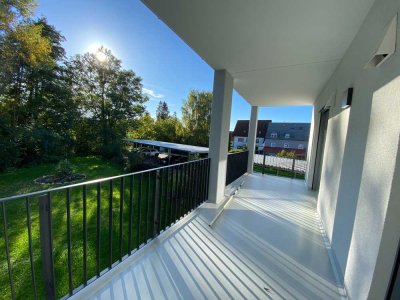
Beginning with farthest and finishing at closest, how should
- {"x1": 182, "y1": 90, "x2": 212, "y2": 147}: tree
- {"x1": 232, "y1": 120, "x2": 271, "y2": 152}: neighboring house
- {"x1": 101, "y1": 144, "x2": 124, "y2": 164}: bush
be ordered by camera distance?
{"x1": 232, "y1": 120, "x2": 271, "y2": 152}: neighboring house
{"x1": 182, "y1": 90, "x2": 212, "y2": 147}: tree
{"x1": 101, "y1": 144, "x2": 124, "y2": 164}: bush

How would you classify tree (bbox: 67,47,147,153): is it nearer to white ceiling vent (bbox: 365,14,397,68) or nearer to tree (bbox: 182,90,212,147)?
tree (bbox: 182,90,212,147)

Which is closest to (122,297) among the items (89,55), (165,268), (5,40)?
(165,268)

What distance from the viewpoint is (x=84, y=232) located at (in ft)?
4.79

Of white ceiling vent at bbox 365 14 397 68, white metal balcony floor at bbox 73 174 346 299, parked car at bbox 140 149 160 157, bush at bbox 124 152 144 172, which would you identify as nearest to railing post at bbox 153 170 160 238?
white metal balcony floor at bbox 73 174 346 299

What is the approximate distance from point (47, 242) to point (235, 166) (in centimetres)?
441

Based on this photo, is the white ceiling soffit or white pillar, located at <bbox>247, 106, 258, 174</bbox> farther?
white pillar, located at <bbox>247, 106, 258, 174</bbox>

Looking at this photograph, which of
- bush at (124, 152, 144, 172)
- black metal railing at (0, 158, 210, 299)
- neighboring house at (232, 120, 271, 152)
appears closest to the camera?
black metal railing at (0, 158, 210, 299)

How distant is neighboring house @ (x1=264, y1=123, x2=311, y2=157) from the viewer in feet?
80.3

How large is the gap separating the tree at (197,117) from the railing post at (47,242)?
15.0 meters

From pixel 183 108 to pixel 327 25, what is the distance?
14.9 meters

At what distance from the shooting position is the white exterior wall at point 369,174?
3.40 ft

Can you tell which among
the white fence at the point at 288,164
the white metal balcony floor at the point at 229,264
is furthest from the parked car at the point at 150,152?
the white metal balcony floor at the point at 229,264

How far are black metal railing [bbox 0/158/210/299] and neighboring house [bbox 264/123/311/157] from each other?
2298 cm

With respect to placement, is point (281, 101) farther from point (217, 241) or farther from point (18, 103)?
point (18, 103)
